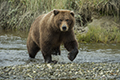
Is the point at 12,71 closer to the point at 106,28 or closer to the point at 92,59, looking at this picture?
the point at 92,59

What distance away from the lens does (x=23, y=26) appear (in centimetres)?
1310

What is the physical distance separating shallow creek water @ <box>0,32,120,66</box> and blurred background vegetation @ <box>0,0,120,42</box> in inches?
40.6

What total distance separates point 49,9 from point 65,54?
542 cm

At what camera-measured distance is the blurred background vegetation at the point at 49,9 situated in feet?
35.2

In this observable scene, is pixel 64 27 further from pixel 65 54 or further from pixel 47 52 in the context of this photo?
pixel 65 54

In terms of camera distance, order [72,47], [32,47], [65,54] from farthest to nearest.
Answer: [65,54] → [32,47] → [72,47]

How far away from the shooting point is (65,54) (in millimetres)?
Result: 7742

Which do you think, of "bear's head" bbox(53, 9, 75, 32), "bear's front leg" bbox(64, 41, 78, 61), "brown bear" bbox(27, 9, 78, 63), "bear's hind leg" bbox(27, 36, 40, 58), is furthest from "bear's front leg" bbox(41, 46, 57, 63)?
"bear's hind leg" bbox(27, 36, 40, 58)

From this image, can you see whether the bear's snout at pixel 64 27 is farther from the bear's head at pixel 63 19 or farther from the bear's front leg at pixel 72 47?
the bear's front leg at pixel 72 47

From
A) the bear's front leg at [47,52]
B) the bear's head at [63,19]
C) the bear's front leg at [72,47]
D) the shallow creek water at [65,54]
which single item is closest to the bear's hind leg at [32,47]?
the shallow creek water at [65,54]

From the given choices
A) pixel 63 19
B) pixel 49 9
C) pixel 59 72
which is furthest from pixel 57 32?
pixel 49 9

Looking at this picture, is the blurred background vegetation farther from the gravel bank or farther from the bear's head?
the gravel bank

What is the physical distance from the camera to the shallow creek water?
672 cm

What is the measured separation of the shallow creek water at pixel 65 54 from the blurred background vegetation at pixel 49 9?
103cm
